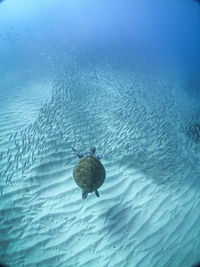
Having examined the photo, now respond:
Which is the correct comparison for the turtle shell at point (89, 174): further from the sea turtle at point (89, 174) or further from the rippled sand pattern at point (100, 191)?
the rippled sand pattern at point (100, 191)

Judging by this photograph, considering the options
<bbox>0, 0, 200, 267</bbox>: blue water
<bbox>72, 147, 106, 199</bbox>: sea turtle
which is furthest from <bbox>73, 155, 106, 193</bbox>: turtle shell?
<bbox>0, 0, 200, 267</bbox>: blue water

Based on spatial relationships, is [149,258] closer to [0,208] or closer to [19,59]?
[0,208]

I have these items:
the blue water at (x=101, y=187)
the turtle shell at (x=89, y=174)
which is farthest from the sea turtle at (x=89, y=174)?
the blue water at (x=101, y=187)

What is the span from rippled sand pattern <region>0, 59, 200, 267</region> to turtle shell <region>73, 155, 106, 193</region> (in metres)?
0.79

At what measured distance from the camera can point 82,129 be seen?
186 inches

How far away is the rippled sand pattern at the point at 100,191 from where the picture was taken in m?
2.78

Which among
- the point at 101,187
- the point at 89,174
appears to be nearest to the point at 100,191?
the point at 101,187

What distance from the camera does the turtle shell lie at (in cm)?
268

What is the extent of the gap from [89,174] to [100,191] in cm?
101

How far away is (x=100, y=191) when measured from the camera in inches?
136

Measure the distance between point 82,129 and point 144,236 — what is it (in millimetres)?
3246

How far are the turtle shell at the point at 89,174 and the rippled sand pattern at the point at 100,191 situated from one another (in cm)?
79

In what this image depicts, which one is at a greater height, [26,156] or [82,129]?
[82,129]

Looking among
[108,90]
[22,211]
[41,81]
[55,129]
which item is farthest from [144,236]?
[41,81]
